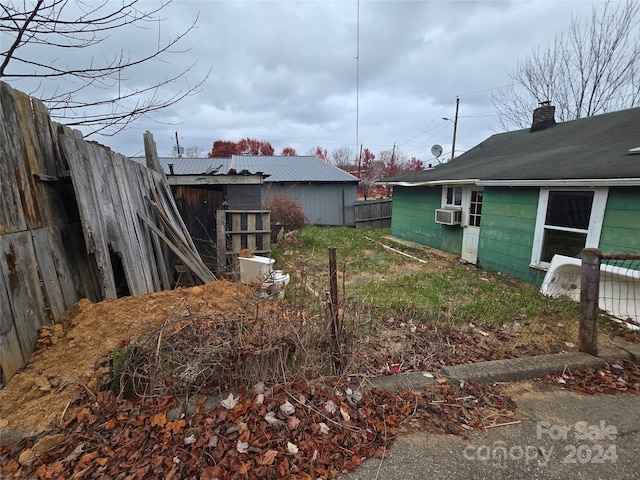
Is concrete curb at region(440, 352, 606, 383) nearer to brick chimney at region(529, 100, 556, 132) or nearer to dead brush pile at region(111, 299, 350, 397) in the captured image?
dead brush pile at region(111, 299, 350, 397)

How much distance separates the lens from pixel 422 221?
1062 cm

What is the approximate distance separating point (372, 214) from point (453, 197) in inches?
290

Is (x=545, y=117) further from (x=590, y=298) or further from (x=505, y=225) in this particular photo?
(x=590, y=298)

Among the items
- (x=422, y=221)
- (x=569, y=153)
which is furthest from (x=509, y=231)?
(x=422, y=221)

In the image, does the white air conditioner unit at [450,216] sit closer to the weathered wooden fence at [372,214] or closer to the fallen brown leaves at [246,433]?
the fallen brown leaves at [246,433]

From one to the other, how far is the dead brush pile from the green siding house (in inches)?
214

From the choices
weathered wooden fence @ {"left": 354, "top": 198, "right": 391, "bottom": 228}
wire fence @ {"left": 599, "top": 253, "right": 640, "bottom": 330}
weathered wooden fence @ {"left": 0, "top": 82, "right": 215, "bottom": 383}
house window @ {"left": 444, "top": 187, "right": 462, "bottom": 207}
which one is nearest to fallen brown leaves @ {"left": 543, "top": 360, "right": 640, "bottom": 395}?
wire fence @ {"left": 599, "top": 253, "right": 640, "bottom": 330}

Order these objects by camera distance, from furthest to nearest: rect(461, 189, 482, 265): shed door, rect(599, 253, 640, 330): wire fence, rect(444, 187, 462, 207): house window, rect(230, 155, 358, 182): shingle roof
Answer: rect(230, 155, 358, 182): shingle roof → rect(444, 187, 462, 207): house window → rect(461, 189, 482, 265): shed door → rect(599, 253, 640, 330): wire fence

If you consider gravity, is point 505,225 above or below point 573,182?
below

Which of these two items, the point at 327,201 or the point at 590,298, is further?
the point at 327,201

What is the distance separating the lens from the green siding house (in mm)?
4836

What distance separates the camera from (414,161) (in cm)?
4234

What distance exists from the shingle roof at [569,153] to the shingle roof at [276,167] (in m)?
6.78

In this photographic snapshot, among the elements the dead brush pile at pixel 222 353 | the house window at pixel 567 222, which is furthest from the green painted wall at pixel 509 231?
the dead brush pile at pixel 222 353
